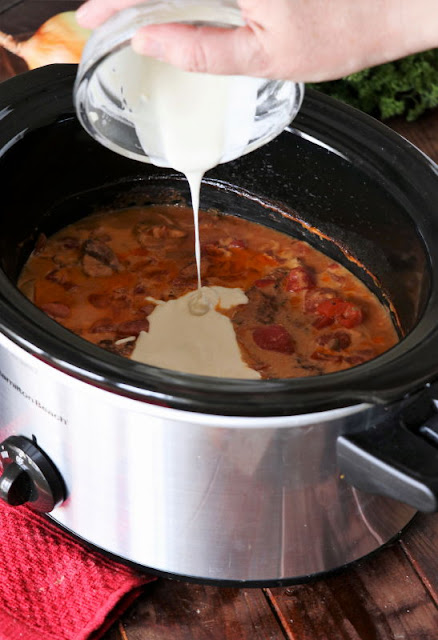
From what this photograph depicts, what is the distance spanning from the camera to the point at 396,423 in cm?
114

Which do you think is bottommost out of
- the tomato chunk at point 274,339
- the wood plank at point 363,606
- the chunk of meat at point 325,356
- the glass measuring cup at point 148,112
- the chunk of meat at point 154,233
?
the wood plank at point 363,606

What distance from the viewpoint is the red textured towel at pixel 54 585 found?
1271mm

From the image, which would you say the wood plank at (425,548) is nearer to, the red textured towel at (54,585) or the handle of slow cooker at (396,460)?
the handle of slow cooker at (396,460)

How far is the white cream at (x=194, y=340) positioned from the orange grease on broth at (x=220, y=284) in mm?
20

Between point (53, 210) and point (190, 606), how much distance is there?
0.77 m

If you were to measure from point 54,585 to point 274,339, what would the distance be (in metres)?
0.53

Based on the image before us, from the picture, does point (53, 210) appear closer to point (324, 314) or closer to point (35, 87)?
point (35, 87)

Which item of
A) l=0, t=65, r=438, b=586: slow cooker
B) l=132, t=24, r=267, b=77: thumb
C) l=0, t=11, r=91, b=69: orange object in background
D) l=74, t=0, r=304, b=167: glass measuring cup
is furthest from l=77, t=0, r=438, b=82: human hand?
l=0, t=11, r=91, b=69: orange object in background

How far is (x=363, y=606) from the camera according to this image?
4.33 feet

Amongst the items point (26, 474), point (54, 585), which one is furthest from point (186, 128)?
point (54, 585)

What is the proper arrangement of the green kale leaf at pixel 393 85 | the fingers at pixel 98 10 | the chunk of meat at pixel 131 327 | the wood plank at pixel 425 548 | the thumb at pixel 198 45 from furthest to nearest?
the green kale leaf at pixel 393 85 → the chunk of meat at pixel 131 327 → the wood plank at pixel 425 548 → the fingers at pixel 98 10 → the thumb at pixel 198 45

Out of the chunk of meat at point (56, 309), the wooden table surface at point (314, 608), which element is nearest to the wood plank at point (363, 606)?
the wooden table surface at point (314, 608)

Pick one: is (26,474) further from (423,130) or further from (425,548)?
(423,130)

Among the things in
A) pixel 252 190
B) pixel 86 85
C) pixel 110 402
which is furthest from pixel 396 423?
pixel 252 190
